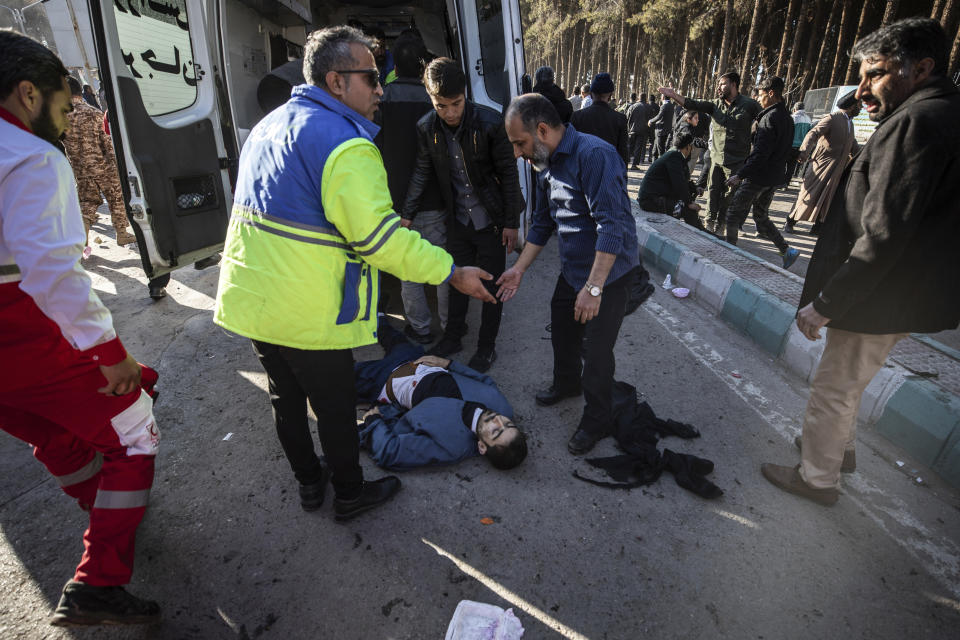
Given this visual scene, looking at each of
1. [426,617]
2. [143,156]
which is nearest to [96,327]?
[426,617]

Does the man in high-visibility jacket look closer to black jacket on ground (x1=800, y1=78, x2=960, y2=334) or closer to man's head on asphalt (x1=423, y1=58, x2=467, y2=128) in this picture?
man's head on asphalt (x1=423, y1=58, x2=467, y2=128)

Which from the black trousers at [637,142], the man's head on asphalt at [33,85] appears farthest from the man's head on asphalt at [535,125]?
the black trousers at [637,142]

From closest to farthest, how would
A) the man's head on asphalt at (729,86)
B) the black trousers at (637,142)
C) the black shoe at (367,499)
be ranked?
the black shoe at (367,499)
the man's head on asphalt at (729,86)
the black trousers at (637,142)

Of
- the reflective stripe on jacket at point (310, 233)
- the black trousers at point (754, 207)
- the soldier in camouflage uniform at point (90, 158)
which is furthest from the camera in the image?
the black trousers at point (754, 207)

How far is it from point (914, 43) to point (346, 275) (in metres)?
2.23

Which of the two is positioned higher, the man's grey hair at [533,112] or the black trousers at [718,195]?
the man's grey hair at [533,112]

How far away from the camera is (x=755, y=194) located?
5668 mm

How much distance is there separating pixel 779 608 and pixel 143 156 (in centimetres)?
424

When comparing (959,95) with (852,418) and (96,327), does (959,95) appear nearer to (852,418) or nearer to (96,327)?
(852,418)

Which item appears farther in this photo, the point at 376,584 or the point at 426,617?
the point at 376,584

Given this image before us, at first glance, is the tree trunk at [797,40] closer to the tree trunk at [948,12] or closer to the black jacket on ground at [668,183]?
the tree trunk at [948,12]

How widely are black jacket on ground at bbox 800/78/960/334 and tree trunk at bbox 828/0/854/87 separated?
22.2 m

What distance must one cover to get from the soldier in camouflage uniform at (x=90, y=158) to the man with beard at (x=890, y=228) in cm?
667

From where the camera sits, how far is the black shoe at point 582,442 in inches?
105
